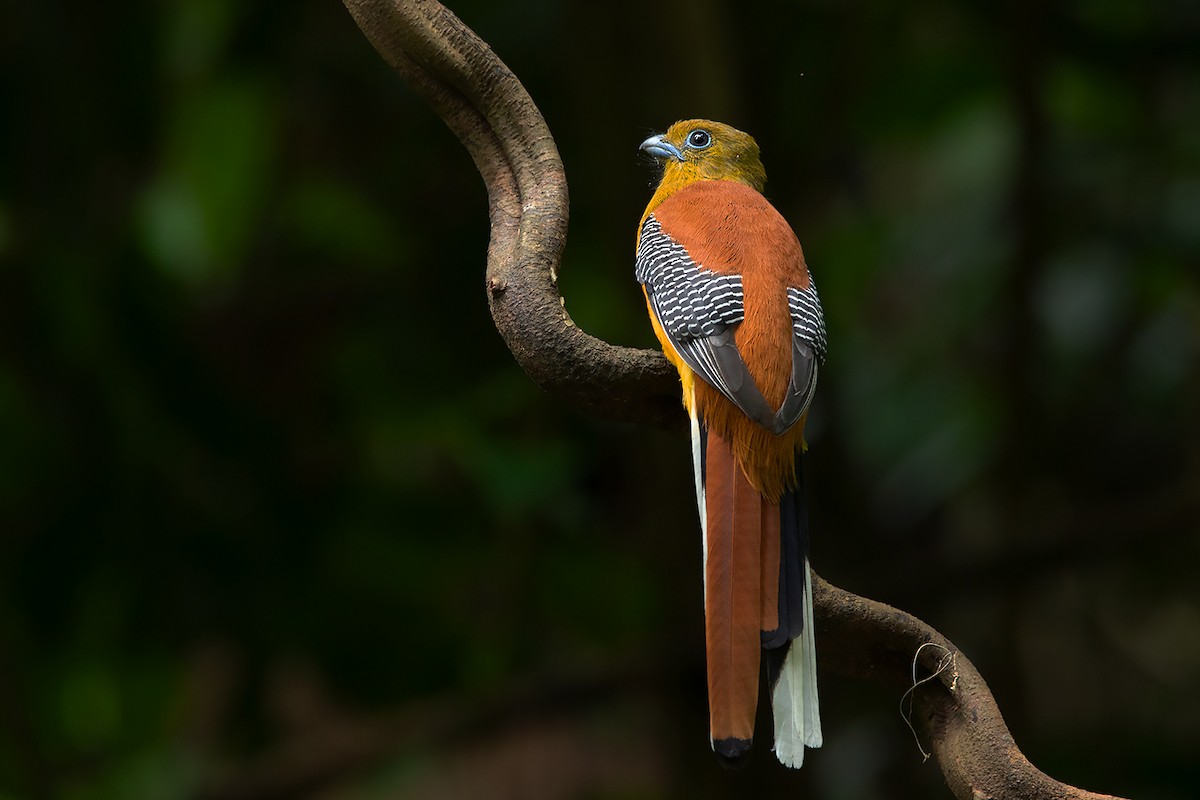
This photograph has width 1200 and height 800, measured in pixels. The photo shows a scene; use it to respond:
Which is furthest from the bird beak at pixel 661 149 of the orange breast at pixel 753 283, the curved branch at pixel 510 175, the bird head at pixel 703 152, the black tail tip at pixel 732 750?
the black tail tip at pixel 732 750

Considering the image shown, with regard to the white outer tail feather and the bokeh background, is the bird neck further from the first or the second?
the white outer tail feather

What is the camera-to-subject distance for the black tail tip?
6.48 feet

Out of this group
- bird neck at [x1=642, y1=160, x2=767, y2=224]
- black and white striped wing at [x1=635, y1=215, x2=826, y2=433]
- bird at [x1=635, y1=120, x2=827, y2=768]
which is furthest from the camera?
bird neck at [x1=642, y1=160, x2=767, y2=224]

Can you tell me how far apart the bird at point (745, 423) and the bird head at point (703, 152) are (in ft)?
1.01

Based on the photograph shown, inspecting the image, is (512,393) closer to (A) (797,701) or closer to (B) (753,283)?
(B) (753,283)

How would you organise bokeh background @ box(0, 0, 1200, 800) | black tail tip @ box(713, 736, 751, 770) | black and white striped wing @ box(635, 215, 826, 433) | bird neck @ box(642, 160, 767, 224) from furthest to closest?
bokeh background @ box(0, 0, 1200, 800) → bird neck @ box(642, 160, 767, 224) → black and white striped wing @ box(635, 215, 826, 433) → black tail tip @ box(713, 736, 751, 770)

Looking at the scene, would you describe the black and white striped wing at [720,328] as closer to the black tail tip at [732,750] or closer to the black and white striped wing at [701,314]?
the black and white striped wing at [701,314]

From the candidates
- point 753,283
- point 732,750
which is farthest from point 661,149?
point 732,750

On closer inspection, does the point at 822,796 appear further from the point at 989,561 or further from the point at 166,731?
the point at 166,731

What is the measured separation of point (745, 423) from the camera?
242 centimetres

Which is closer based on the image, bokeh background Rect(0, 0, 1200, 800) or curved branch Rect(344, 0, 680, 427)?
curved branch Rect(344, 0, 680, 427)

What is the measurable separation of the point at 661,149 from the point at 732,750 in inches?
75.1

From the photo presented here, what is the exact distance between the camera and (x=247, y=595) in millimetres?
Answer: 4270

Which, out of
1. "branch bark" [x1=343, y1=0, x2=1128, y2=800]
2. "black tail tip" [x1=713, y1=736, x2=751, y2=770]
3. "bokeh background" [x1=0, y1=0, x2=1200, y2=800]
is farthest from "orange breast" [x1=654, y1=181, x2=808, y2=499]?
"bokeh background" [x1=0, y1=0, x2=1200, y2=800]
